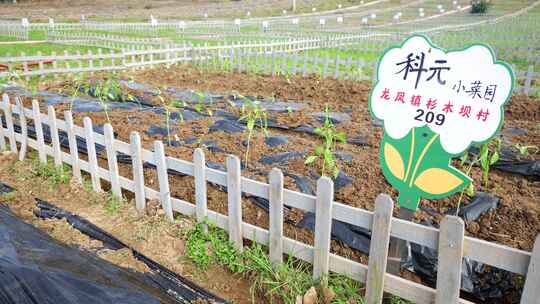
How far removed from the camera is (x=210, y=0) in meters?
58.6

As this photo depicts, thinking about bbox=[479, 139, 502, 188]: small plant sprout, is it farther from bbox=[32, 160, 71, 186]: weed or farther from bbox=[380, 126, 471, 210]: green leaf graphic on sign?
bbox=[32, 160, 71, 186]: weed

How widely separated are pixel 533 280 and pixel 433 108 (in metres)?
0.94

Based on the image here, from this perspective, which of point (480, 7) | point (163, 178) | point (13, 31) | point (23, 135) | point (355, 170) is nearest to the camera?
point (163, 178)

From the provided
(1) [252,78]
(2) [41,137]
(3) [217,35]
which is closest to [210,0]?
(3) [217,35]

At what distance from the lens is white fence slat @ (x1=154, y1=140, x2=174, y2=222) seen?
10.4ft

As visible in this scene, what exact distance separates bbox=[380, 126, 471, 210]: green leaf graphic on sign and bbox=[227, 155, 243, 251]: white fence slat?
1.00 m

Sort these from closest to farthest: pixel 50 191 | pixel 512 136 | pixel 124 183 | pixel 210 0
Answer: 1. pixel 124 183
2. pixel 50 191
3. pixel 512 136
4. pixel 210 0

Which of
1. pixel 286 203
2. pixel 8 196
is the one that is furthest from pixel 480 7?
pixel 8 196

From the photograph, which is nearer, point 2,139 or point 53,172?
point 53,172

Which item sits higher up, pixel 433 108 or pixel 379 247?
pixel 433 108

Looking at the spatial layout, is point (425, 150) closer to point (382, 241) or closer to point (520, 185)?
point (382, 241)

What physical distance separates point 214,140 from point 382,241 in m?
2.63

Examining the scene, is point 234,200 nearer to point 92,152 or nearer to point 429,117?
point 429,117

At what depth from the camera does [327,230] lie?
239 cm
